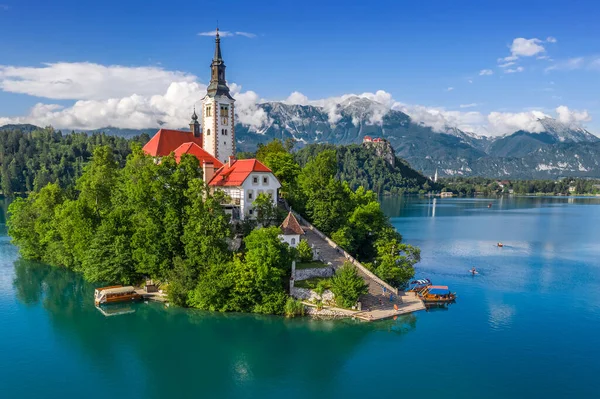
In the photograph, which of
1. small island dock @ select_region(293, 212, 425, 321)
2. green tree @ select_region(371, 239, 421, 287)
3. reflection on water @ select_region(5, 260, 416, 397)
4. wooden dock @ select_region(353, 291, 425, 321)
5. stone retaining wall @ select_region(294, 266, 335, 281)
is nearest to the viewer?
reflection on water @ select_region(5, 260, 416, 397)

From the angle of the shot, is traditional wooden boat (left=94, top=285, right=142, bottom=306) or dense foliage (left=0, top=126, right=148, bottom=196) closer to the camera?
traditional wooden boat (left=94, top=285, right=142, bottom=306)

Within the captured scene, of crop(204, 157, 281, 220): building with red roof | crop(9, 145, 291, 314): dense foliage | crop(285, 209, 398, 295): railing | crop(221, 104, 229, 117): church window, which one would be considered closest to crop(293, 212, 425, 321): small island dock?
crop(285, 209, 398, 295): railing

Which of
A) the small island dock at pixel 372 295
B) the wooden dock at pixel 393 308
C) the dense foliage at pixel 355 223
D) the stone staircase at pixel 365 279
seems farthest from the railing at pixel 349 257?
the wooden dock at pixel 393 308

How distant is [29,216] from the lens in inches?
2477

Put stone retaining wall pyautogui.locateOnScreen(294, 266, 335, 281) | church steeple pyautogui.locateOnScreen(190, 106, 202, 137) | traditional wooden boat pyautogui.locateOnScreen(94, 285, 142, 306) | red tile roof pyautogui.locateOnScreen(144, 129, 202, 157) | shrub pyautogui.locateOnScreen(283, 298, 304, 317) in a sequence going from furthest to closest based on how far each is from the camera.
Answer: church steeple pyautogui.locateOnScreen(190, 106, 202, 137)
red tile roof pyautogui.locateOnScreen(144, 129, 202, 157)
traditional wooden boat pyautogui.locateOnScreen(94, 285, 142, 306)
stone retaining wall pyautogui.locateOnScreen(294, 266, 335, 281)
shrub pyautogui.locateOnScreen(283, 298, 304, 317)

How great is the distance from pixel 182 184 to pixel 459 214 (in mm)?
118469

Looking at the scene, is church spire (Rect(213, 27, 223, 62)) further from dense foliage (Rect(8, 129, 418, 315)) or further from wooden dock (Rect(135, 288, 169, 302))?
wooden dock (Rect(135, 288, 169, 302))

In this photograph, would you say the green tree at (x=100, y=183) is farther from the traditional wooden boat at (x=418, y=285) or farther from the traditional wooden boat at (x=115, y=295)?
the traditional wooden boat at (x=418, y=285)

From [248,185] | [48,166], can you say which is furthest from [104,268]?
[48,166]

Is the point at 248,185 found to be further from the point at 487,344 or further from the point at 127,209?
the point at 487,344

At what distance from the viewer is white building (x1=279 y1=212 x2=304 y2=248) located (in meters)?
45.6

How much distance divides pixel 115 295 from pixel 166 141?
86.0 ft

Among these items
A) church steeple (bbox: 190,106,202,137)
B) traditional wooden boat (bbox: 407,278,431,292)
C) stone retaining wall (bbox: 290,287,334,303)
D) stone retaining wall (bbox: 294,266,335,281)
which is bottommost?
traditional wooden boat (bbox: 407,278,431,292)

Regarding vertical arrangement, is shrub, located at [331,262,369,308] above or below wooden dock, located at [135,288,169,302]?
above
